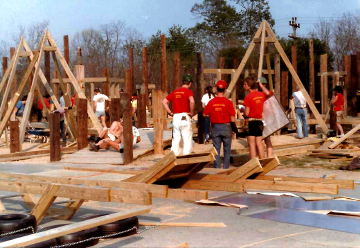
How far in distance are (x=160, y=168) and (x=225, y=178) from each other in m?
1.61

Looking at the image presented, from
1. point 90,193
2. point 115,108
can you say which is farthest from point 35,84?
point 90,193

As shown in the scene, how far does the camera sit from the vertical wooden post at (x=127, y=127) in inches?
527

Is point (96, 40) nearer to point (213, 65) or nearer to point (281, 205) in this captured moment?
point (213, 65)

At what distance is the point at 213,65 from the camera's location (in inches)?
1972

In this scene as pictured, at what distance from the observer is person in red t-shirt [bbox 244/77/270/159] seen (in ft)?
36.2

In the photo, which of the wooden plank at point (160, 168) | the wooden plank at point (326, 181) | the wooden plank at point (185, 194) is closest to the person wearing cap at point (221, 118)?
the wooden plank at point (326, 181)

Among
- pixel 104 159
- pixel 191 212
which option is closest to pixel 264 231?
pixel 191 212

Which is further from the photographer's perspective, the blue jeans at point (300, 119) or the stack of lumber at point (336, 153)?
the blue jeans at point (300, 119)

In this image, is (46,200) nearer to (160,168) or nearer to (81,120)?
(160,168)

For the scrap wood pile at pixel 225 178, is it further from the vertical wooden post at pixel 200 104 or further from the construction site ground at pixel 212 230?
the vertical wooden post at pixel 200 104

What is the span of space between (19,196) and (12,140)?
7.28m

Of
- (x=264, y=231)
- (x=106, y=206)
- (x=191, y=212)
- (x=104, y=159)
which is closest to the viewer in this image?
(x=264, y=231)

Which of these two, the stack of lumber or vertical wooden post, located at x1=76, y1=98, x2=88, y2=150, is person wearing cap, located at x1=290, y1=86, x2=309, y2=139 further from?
vertical wooden post, located at x1=76, y1=98, x2=88, y2=150

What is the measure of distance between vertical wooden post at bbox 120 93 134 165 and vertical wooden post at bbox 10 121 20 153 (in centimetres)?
432
